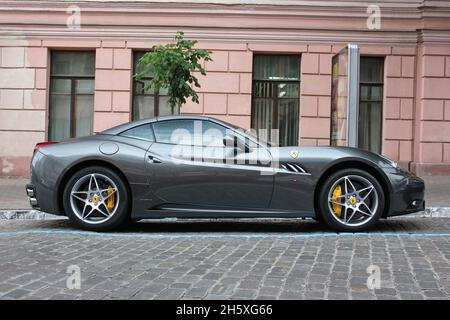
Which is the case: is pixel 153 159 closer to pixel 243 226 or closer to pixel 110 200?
pixel 110 200

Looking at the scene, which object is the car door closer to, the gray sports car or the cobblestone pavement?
the gray sports car

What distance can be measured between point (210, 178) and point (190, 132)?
0.64 metres

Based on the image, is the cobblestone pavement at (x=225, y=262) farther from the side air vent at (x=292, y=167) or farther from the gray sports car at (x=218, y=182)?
the side air vent at (x=292, y=167)

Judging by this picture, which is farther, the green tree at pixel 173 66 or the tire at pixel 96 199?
the green tree at pixel 173 66

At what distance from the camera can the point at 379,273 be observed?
4.36 metres

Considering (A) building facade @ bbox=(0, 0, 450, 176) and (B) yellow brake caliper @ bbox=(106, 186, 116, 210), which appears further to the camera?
(A) building facade @ bbox=(0, 0, 450, 176)

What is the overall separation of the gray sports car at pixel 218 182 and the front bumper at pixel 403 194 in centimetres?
1

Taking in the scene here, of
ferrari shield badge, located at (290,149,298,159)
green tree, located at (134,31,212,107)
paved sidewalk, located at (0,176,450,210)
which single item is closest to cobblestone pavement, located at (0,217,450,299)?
ferrari shield badge, located at (290,149,298,159)

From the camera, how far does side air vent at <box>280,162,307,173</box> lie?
20.4 ft

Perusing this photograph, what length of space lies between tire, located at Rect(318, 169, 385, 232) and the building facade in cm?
753

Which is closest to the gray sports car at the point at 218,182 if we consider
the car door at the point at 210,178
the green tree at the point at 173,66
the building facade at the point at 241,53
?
the car door at the point at 210,178

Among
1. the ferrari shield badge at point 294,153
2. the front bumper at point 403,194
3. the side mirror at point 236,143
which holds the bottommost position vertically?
the front bumper at point 403,194

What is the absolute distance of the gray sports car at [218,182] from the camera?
6191 mm
